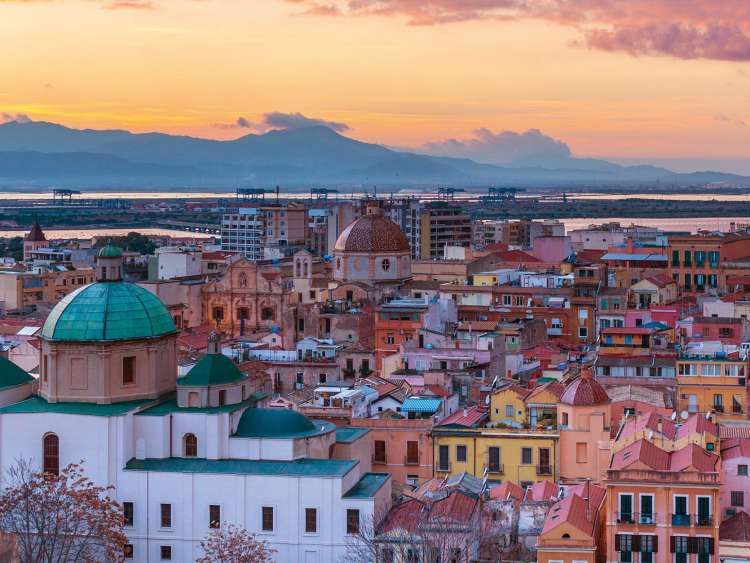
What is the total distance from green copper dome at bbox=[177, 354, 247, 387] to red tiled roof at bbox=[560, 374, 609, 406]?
8.87m

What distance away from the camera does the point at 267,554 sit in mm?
32031

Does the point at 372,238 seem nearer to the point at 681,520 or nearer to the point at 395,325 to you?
the point at 395,325

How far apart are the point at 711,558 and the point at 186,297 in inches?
1663

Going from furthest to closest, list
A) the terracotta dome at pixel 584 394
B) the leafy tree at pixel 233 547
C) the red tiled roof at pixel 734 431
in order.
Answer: the terracotta dome at pixel 584 394 < the red tiled roof at pixel 734 431 < the leafy tree at pixel 233 547

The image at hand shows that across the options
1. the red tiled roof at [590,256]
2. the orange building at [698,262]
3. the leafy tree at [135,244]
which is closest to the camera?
the orange building at [698,262]

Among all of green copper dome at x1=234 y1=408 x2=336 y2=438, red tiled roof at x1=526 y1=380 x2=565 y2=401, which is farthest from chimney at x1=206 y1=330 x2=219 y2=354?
red tiled roof at x1=526 y1=380 x2=565 y2=401

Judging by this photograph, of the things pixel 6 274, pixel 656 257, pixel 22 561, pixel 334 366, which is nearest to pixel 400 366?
pixel 334 366

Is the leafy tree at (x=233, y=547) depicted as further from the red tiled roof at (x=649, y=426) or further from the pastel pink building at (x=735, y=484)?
the pastel pink building at (x=735, y=484)

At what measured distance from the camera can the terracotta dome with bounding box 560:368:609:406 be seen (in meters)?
38.4

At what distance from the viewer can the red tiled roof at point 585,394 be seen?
126ft

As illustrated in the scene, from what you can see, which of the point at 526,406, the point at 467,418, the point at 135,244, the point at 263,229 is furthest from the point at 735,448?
the point at 135,244

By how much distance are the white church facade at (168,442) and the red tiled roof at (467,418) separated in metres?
5.94

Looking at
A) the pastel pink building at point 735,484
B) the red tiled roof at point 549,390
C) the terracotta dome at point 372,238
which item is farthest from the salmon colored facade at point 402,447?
the terracotta dome at point 372,238

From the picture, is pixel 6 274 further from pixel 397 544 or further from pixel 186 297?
pixel 397 544
